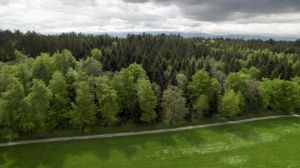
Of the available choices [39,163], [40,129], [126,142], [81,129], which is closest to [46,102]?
[40,129]

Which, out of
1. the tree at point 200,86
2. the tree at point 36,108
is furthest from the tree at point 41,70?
the tree at point 200,86

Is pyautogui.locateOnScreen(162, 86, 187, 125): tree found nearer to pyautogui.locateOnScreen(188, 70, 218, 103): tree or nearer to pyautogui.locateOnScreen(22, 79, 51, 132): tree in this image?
pyautogui.locateOnScreen(188, 70, 218, 103): tree

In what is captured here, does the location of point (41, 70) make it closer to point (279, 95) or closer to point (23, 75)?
point (23, 75)

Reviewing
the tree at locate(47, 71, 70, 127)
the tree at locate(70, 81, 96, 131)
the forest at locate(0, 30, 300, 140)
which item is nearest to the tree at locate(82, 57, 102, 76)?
the forest at locate(0, 30, 300, 140)

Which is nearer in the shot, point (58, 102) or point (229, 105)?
point (58, 102)

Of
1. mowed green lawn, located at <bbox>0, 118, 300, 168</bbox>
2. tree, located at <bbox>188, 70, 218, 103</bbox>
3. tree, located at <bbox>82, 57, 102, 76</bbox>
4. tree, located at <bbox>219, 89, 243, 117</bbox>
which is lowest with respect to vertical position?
mowed green lawn, located at <bbox>0, 118, 300, 168</bbox>

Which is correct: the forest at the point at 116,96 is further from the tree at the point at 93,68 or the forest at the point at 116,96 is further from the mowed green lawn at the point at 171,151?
the mowed green lawn at the point at 171,151

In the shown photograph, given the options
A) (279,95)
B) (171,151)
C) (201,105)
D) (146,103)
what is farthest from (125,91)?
(279,95)
